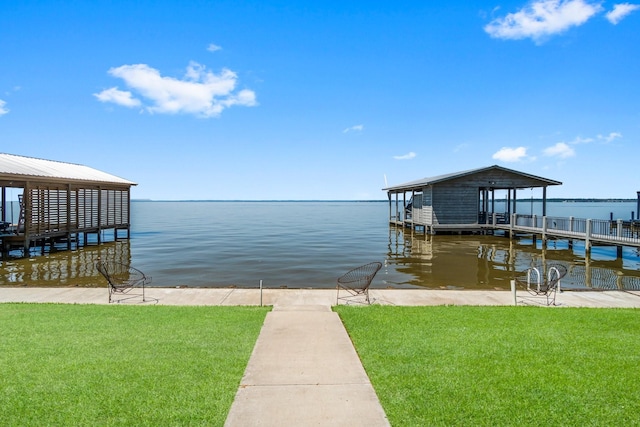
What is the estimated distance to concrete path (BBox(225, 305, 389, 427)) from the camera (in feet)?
13.4

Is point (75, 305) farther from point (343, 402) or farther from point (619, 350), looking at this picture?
point (619, 350)

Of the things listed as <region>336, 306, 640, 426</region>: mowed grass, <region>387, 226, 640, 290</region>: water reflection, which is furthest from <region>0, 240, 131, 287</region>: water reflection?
<region>387, 226, 640, 290</region>: water reflection

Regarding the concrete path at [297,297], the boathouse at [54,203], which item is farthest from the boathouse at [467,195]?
the boathouse at [54,203]

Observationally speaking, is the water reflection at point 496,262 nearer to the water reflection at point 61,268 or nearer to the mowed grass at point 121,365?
the mowed grass at point 121,365

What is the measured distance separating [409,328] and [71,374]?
5138mm

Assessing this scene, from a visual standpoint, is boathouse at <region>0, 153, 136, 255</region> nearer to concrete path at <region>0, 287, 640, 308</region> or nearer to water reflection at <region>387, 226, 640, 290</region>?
concrete path at <region>0, 287, 640, 308</region>

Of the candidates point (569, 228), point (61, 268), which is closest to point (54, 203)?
point (61, 268)

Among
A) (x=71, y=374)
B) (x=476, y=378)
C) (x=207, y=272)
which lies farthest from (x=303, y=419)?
(x=207, y=272)

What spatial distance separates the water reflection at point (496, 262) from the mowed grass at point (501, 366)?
269 inches

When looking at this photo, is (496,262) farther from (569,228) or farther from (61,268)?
(61,268)

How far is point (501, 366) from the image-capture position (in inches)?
209

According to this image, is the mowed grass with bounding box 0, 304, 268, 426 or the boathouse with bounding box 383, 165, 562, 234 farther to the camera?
the boathouse with bounding box 383, 165, 562, 234

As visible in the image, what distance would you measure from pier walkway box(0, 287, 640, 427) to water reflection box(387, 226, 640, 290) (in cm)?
440

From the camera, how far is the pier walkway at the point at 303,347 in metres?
4.20
